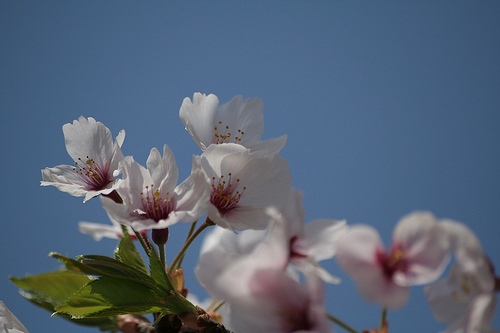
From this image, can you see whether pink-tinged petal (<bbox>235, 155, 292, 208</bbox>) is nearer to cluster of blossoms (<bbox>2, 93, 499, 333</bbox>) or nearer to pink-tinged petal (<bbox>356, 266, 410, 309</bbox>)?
cluster of blossoms (<bbox>2, 93, 499, 333</bbox>)

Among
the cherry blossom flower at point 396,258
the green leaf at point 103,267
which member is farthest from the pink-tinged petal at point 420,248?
the green leaf at point 103,267

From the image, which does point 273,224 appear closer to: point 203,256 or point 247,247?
point 203,256

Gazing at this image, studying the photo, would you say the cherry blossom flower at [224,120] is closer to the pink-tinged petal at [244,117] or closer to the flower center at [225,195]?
the pink-tinged petal at [244,117]

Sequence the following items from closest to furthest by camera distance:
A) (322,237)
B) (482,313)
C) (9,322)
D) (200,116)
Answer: (482,313)
(322,237)
(9,322)
(200,116)

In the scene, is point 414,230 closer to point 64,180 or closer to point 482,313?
point 482,313

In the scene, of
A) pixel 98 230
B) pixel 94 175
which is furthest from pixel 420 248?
pixel 98 230

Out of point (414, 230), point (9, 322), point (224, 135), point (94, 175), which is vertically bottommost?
point (9, 322)

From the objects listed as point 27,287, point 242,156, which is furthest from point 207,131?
point 27,287
